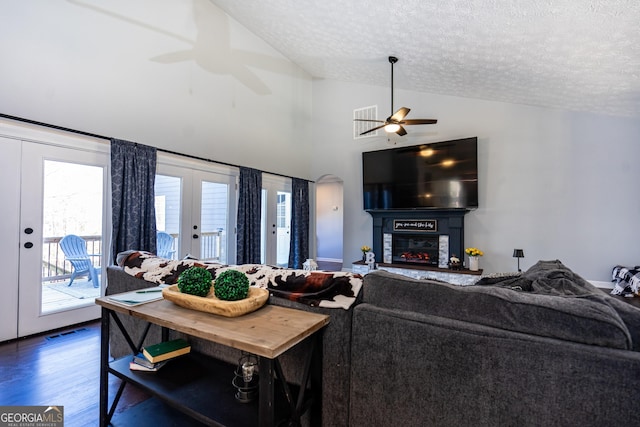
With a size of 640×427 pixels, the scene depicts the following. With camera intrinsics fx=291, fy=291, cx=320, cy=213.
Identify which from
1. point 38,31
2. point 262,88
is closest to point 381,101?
point 262,88

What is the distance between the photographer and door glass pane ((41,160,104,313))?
3.03 m

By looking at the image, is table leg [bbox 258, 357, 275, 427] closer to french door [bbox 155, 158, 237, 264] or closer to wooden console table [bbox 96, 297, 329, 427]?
wooden console table [bbox 96, 297, 329, 427]

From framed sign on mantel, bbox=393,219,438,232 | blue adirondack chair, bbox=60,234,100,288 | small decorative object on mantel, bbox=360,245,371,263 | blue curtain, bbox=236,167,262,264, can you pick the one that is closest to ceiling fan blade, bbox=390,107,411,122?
framed sign on mantel, bbox=393,219,438,232

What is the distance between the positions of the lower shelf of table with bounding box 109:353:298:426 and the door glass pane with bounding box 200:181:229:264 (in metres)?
3.15

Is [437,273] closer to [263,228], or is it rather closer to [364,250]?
[364,250]

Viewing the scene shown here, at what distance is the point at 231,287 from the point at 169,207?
337cm

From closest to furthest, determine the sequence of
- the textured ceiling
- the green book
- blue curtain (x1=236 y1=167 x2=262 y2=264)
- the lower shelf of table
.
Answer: the lower shelf of table
the green book
the textured ceiling
blue curtain (x1=236 y1=167 x2=262 y2=264)

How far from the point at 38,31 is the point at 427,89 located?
5485 millimetres

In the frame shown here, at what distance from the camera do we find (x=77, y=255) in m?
3.24

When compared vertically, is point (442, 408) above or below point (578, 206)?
below

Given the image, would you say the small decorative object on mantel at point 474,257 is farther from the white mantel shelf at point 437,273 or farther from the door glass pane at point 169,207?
the door glass pane at point 169,207

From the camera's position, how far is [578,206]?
15.2ft

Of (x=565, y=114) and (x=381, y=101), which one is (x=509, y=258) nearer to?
(x=565, y=114)

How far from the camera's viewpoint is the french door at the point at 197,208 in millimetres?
4121
